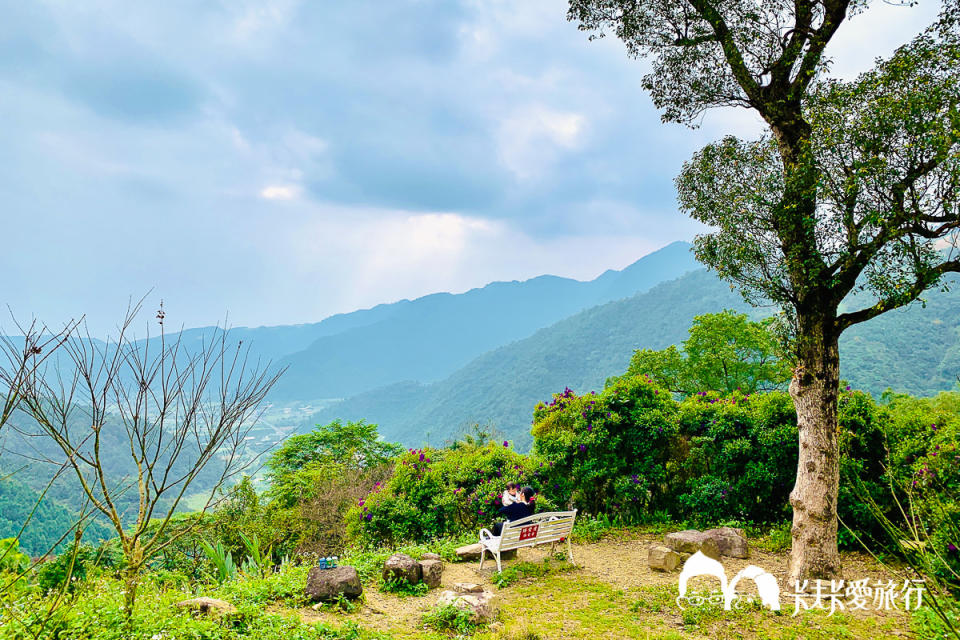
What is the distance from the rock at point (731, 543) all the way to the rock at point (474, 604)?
321 centimetres

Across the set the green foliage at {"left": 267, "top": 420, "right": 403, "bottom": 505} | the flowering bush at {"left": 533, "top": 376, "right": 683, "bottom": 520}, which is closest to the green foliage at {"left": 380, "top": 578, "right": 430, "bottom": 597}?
the flowering bush at {"left": 533, "top": 376, "right": 683, "bottom": 520}

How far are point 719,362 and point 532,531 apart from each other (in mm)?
18292

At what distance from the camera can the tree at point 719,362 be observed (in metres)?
21.8

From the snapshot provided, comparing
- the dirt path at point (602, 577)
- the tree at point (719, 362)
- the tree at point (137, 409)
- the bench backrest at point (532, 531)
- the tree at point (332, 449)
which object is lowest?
the dirt path at point (602, 577)

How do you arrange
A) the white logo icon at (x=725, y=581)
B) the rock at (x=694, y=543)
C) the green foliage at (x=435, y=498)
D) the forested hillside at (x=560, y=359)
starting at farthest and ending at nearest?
the forested hillside at (x=560, y=359)
the green foliage at (x=435, y=498)
the rock at (x=694, y=543)
the white logo icon at (x=725, y=581)

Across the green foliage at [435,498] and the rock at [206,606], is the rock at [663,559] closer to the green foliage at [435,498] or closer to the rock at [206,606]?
the green foliage at [435,498]

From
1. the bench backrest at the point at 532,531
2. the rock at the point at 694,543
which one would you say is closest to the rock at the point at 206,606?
the bench backrest at the point at 532,531

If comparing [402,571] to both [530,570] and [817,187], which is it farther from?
[817,187]

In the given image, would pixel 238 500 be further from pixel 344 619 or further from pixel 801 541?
→ pixel 801 541

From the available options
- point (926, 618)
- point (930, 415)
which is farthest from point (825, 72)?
point (926, 618)

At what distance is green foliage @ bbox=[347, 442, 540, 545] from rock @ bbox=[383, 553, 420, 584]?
2.31 metres

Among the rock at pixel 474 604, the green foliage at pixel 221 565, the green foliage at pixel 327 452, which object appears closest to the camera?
the rock at pixel 474 604

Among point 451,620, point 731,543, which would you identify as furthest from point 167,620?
point 731,543

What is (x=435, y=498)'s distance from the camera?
8195 mm
